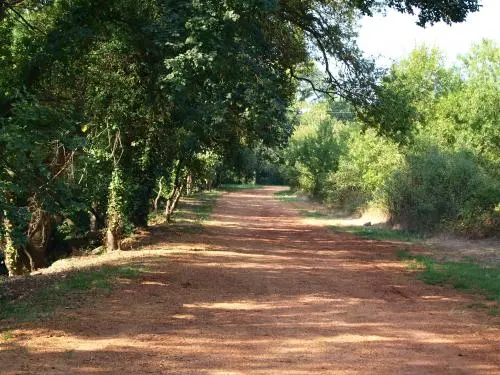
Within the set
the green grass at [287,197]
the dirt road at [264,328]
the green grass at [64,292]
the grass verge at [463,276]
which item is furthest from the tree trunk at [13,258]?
the green grass at [287,197]

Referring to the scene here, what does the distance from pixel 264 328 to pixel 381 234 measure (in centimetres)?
1537

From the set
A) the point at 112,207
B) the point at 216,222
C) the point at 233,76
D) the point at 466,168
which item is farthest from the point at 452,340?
the point at 216,222

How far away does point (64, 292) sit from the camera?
1045 centimetres

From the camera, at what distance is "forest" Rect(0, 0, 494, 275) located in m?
10.3

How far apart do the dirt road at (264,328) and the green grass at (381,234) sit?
717cm

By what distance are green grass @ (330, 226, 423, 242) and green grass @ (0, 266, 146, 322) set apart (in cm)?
1123

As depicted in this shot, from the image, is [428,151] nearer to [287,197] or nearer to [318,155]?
[318,155]

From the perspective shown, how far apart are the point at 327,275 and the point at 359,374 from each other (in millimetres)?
7101

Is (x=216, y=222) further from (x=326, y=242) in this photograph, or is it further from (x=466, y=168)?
(x=466, y=168)

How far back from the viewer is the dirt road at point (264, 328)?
634 centimetres

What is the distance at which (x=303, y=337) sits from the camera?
752 centimetres

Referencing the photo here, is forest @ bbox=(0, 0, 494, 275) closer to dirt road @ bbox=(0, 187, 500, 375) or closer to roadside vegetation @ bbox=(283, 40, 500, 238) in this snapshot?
roadside vegetation @ bbox=(283, 40, 500, 238)

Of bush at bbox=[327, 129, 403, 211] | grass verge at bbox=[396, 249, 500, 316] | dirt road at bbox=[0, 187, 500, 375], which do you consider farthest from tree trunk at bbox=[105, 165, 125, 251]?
bush at bbox=[327, 129, 403, 211]

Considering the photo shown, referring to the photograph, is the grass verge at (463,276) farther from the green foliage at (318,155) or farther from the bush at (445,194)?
the green foliage at (318,155)
